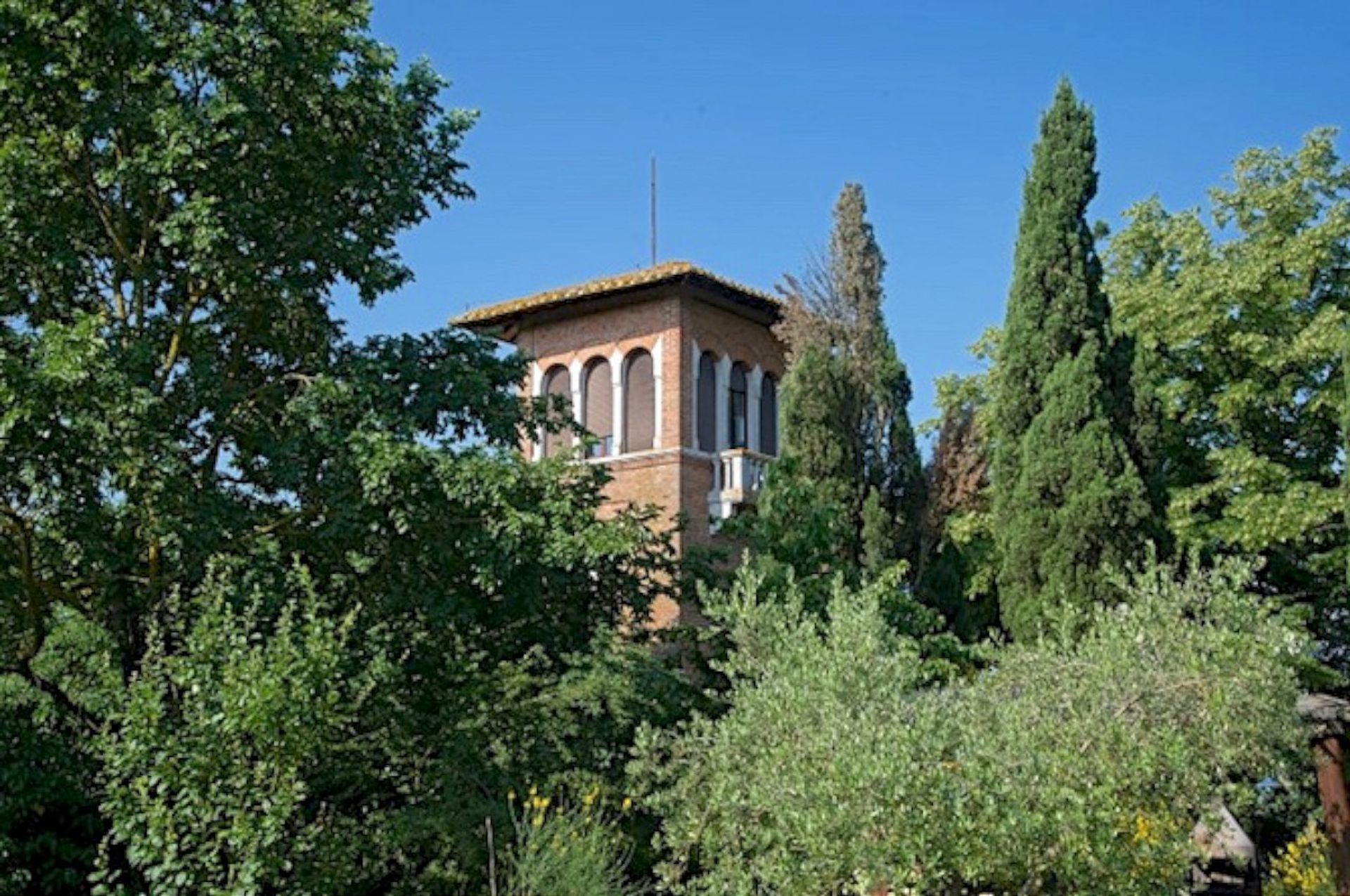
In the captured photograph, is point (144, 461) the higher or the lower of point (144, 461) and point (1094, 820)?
the higher

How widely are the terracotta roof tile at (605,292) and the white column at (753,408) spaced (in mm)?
1327

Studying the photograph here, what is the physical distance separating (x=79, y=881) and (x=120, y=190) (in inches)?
203

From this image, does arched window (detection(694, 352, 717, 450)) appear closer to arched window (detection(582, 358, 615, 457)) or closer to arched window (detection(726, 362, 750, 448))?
arched window (detection(726, 362, 750, 448))

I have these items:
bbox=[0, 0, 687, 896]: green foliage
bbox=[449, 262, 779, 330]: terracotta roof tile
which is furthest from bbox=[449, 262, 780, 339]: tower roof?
bbox=[0, 0, 687, 896]: green foliage

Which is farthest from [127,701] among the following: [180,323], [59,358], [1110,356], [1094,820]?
[1110,356]

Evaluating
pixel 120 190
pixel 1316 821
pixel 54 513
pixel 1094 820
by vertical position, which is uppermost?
pixel 120 190

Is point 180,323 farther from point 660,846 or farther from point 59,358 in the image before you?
point 660,846

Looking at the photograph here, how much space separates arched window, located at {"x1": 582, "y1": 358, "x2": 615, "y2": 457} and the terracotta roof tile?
119cm

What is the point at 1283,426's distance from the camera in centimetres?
2098

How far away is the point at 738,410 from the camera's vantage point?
74.9 feet

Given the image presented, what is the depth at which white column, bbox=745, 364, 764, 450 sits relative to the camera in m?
22.8

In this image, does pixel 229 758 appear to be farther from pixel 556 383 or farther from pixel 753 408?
pixel 753 408

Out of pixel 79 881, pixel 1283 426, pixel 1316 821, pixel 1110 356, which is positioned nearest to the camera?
pixel 79 881

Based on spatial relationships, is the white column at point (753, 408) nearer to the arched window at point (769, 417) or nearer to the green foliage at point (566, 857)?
the arched window at point (769, 417)
